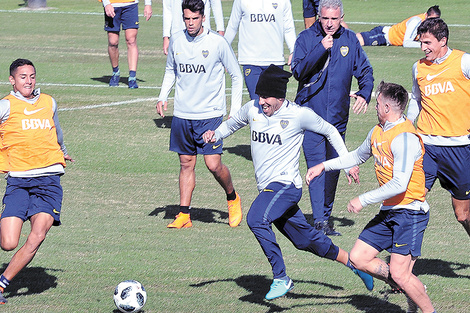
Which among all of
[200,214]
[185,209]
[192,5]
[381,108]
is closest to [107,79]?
[200,214]

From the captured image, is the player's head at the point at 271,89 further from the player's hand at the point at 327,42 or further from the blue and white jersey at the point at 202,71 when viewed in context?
the blue and white jersey at the point at 202,71

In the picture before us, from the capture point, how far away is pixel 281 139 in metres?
7.21

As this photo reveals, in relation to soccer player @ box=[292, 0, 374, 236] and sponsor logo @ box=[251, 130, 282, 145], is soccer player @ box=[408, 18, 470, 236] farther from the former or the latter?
sponsor logo @ box=[251, 130, 282, 145]

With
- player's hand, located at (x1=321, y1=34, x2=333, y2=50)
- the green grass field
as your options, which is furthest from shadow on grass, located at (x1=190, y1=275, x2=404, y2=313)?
player's hand, located at (x1=321, y1=34, x2=333, y2=50)

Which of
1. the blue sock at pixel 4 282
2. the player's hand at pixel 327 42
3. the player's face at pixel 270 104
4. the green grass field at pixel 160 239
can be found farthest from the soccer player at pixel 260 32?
the blue sock at pixel 4 282

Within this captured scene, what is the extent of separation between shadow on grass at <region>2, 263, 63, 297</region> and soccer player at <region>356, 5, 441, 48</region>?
409cm

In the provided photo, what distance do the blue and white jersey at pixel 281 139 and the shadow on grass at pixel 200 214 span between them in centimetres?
266

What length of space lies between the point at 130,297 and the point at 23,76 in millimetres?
2213

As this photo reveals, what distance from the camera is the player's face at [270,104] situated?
713 cm

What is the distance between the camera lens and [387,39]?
9305mm

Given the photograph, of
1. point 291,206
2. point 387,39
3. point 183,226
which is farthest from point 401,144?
point 183,226

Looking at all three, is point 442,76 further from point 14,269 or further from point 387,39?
point 14,269

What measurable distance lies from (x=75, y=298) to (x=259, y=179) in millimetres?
1931

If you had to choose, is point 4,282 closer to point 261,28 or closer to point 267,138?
point 267,138
